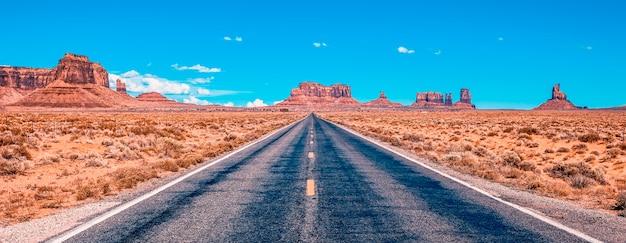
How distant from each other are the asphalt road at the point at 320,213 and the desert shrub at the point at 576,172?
4756 millimetres

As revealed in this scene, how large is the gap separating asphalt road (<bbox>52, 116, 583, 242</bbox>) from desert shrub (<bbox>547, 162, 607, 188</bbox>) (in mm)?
4756

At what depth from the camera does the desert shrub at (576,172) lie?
458 inches

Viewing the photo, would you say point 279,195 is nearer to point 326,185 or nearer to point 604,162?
point 326,185

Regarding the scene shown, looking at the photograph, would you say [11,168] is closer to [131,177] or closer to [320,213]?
[131,177]

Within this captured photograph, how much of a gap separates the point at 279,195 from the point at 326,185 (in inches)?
59.8

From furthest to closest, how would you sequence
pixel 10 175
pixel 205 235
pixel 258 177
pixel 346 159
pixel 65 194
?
1. pixel 346 159
2. pixel 10 175
3. pixel 258 177
4. pixel 65 194
5. pixel 205 235

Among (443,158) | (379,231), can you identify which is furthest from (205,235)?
(443,158)

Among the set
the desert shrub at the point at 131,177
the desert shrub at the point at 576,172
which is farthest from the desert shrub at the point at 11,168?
the desert shrub at the point at 576,172

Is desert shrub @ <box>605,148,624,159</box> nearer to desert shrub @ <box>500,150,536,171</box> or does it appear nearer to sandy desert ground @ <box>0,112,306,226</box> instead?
desert shrub @ <box>500,150,536,171</box>

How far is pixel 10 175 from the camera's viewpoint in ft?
38.5

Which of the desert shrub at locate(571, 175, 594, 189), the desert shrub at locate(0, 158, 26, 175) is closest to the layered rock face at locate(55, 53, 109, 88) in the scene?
the desert shrub at locate(0, 158, 26, 175)

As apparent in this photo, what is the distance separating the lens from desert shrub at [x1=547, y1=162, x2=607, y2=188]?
11.6 m

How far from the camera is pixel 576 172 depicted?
1209 centimetres

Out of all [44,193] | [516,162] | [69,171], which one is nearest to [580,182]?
[516,162]
